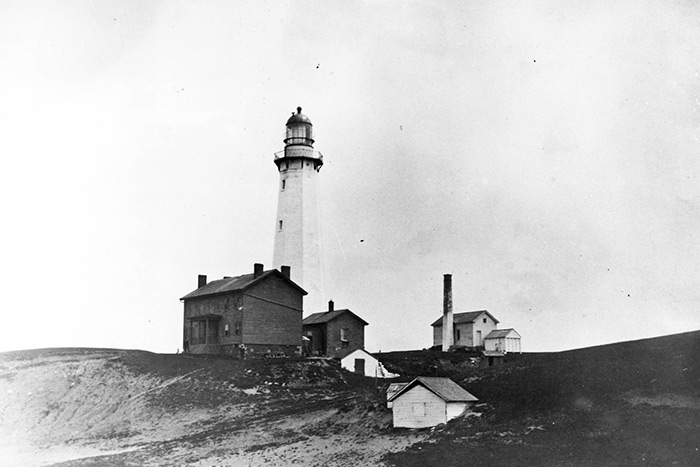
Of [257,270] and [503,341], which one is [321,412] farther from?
[503,341]

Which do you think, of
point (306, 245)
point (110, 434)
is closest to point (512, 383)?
point (110, 434)

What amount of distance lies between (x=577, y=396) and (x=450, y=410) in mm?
5610

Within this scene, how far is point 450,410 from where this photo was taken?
3484cm

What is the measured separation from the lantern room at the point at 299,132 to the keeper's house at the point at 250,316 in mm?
11520

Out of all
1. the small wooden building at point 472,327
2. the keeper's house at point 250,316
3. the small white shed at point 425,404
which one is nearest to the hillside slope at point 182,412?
the small white shed at point 425,404

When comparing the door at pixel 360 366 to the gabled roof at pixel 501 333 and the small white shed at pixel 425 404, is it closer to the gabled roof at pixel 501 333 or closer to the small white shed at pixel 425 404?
the gabled roof at pixel 501 333

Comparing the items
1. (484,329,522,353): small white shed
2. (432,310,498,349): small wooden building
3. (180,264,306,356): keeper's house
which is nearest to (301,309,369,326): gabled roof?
(180,264,306,356): keeper's house

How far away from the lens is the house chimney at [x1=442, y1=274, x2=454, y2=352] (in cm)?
6888

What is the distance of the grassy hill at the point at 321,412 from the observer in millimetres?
29438

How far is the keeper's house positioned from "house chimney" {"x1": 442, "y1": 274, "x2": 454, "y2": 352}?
50.9 ft

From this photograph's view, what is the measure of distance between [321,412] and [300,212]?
87.2 ft

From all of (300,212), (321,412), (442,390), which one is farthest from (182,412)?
(300,212)

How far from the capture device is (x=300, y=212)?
6397 cm

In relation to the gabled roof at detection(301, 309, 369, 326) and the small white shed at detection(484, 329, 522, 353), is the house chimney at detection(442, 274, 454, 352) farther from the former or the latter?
the gabled roof at detection(301, 309, 369, 326)
